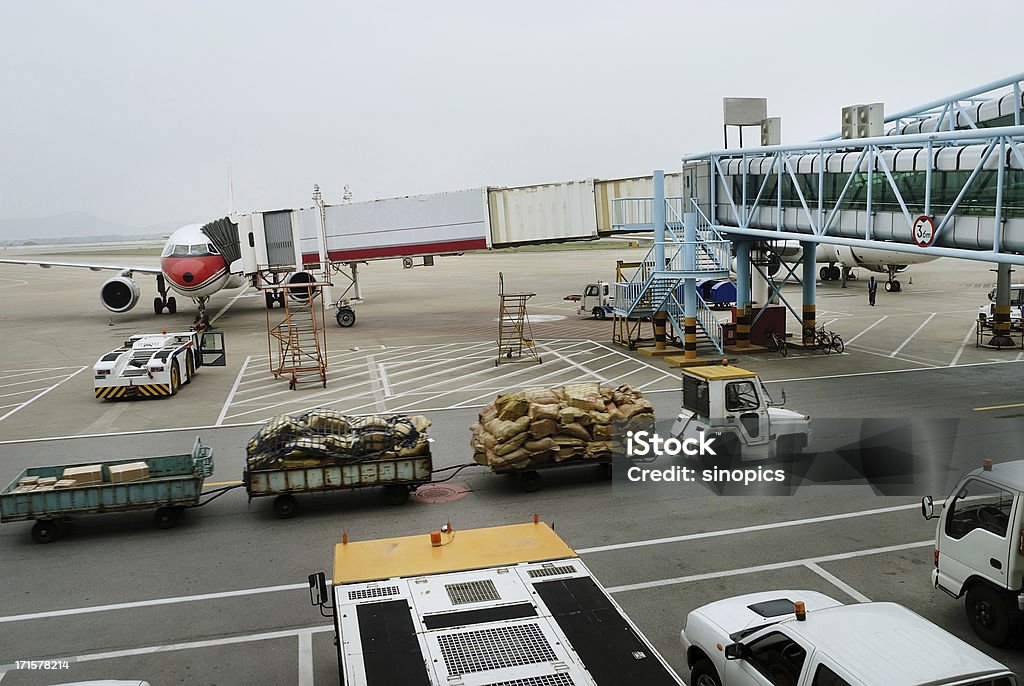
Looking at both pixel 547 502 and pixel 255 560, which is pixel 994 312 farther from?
pixel 255 560

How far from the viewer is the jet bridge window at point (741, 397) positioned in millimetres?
19484

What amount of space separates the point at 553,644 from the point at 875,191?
20772 millimetres

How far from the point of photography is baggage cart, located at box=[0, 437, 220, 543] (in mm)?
17141

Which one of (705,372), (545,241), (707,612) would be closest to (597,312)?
(545,241)

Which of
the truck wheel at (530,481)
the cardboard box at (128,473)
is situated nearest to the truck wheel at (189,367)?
the cardboard box at (128,473)

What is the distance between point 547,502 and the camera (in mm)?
18859

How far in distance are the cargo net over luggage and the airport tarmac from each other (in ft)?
3.69

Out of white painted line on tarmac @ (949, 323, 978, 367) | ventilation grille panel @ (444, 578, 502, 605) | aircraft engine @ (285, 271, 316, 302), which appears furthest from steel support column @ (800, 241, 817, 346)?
ventilation grille panel @ (444, 578, 502, 605)

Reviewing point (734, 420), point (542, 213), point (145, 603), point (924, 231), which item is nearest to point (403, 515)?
point (145, 603)

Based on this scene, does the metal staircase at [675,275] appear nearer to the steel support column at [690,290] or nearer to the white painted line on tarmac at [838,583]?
the steel support column at [690,290]

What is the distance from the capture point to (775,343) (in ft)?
121

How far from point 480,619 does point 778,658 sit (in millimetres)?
3128

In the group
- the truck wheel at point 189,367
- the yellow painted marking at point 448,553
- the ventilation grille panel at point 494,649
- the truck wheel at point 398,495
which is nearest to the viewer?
the ventilation grille panel at point 494,649

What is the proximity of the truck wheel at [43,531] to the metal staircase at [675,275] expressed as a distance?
909 inches
